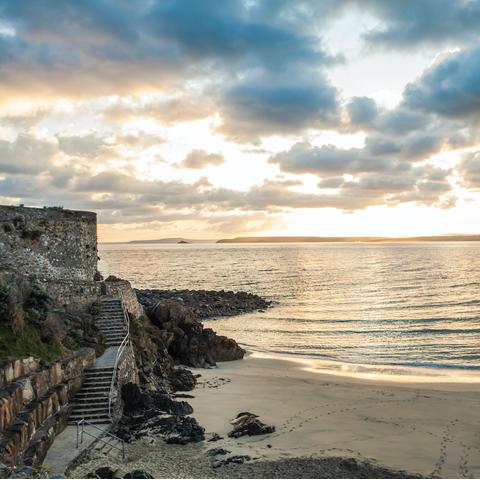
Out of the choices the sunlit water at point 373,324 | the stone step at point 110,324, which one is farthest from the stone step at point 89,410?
the sunlit water at point 373,324

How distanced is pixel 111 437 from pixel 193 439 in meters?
2.56

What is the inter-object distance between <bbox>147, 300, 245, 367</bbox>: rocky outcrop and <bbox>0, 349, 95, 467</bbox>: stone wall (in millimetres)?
10615

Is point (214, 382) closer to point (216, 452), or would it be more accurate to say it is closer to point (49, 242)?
point (216, 452)

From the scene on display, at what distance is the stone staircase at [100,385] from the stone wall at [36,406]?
0.35m

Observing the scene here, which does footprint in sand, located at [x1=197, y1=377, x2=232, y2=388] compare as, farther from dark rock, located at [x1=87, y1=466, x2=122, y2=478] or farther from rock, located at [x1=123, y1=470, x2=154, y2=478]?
rock, located at [x1=123, y1=470, x2=154, y2=478]

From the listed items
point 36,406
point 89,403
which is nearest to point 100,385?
point 89,403

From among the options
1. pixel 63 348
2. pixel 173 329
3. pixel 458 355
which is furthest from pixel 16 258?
pixel 458 355

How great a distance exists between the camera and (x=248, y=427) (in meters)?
18.0

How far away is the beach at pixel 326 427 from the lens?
49.6 ft

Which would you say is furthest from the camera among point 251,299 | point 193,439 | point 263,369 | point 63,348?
point 251,299

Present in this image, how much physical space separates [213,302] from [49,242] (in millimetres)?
37002

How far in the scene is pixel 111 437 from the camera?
53.7 feet

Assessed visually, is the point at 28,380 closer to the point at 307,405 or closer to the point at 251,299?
the point at 307,405

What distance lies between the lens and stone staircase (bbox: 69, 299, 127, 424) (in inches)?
693
